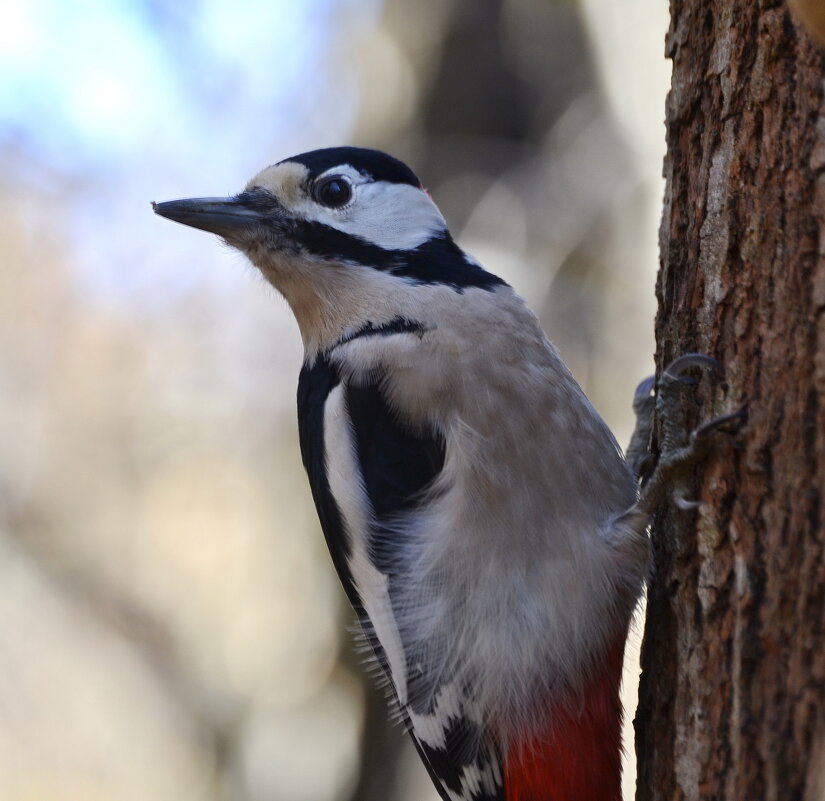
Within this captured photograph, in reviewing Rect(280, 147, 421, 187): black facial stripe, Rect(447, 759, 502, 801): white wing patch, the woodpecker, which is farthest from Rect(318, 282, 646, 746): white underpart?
Rect(280, 147, 421, 187): black facial stripe

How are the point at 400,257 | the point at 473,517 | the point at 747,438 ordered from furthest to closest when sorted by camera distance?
the point at 400,257 → the point at 473,517 → the point at 747,438

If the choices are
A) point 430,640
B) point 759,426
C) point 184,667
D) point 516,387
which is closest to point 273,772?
point 184,667

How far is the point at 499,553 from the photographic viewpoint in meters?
2.22

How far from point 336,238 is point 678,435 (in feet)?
3.56

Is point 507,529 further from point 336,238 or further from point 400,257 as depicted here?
point 336,238

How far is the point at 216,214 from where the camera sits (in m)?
2.75

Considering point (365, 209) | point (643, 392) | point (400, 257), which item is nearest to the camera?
point (400, 257)

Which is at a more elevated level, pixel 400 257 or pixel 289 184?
pixel 289 184

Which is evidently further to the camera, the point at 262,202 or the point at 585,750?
the point at 262,202

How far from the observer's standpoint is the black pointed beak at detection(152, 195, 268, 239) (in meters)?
2.72

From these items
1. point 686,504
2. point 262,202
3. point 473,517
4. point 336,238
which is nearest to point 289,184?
point 262,202

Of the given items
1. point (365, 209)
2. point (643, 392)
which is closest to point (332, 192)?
point (365, 209)

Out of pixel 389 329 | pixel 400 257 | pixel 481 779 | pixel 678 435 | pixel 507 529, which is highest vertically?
pixel 400 257

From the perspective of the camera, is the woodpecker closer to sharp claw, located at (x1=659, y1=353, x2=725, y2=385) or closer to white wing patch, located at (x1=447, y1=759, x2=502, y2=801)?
white wing patch, located at (x1=447, y1=759, x2=502, y2=801)
